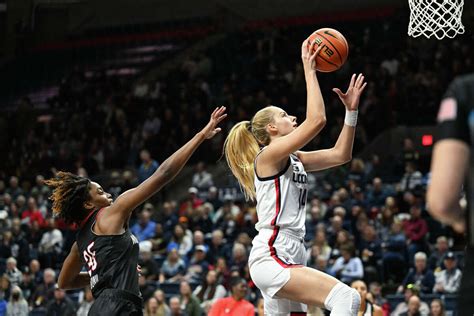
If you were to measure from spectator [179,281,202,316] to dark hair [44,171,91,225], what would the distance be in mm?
6633

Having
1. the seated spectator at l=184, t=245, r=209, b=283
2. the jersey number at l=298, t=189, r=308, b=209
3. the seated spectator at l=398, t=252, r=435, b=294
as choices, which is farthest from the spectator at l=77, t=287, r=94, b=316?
the jersey number at l=298, t=189, r=308, b=209

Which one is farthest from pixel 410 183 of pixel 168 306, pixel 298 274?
pixel 298 274

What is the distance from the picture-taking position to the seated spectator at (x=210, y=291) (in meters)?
12.1

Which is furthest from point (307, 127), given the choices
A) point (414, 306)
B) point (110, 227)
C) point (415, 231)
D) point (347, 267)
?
point (415, 231)

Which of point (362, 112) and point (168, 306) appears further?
point (362, 112)

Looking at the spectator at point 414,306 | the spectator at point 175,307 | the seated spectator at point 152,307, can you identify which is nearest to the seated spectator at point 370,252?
the spectator at point 414,306

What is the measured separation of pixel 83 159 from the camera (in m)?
19.5

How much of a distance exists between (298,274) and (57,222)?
1133cm

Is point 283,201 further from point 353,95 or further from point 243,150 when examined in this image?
point 353,95

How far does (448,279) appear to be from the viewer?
1140 centimetres

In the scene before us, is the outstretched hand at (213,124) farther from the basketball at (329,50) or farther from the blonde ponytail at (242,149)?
the basketball at (329,50)

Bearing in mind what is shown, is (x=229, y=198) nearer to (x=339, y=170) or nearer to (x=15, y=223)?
(x=339, y=170)

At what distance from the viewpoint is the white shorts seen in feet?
17.7

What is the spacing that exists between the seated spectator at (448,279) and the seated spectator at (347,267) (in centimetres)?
103
